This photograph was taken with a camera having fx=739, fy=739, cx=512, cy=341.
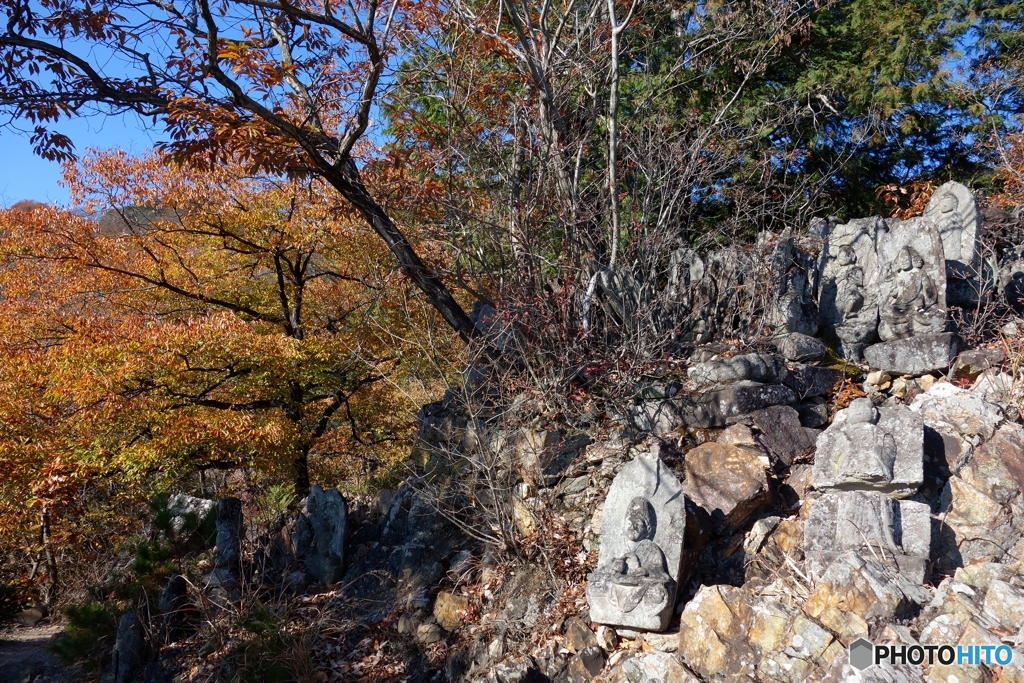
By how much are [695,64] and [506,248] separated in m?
4.32

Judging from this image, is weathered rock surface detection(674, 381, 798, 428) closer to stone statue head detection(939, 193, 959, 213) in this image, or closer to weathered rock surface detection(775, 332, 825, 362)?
weathered rock surface detection(775, 332, 825, 362)

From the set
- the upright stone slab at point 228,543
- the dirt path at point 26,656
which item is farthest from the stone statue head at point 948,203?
the dirt path at point 26,656

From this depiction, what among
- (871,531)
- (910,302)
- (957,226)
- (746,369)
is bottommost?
(871,531)

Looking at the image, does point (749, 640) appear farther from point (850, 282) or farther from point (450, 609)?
point (850, 282)

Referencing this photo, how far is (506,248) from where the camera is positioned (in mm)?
7133

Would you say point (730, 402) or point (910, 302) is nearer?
point (730, 402)

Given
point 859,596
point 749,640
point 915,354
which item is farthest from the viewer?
point 915,354

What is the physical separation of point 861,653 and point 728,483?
4.90ft

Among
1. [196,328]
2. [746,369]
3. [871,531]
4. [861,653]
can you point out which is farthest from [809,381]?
[196,328]

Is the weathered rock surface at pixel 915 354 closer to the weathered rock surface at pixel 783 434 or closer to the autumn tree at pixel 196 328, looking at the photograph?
the weathered rock surface at pixel 783 434

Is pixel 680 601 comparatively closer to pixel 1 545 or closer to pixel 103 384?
pixel 103 384

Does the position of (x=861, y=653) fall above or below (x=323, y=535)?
below

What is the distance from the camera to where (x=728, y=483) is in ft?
16.5

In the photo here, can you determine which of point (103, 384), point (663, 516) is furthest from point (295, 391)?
point (663, 516)
